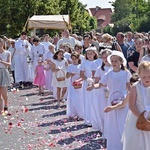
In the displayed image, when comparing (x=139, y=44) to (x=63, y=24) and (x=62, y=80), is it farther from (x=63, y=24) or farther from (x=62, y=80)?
(x=63, y=24)

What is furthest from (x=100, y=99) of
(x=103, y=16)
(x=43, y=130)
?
(x=103, y=16)

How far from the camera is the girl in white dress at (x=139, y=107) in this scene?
5760 mm

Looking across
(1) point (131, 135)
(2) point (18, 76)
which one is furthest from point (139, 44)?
(2) point (18, 76)

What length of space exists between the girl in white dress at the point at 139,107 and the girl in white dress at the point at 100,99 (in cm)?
251

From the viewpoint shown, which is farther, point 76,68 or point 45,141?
point 76,68

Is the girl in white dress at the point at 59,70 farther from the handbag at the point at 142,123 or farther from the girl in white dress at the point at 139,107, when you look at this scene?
the handbag at the point at 142,123

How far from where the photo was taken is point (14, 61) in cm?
1936

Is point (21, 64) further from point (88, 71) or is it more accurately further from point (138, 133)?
point (138, 133)

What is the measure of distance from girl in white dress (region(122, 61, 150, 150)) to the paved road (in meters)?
2.32

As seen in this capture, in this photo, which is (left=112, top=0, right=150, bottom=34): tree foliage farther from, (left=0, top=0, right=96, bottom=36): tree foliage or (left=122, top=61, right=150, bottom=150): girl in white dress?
(left=122, top=61, right=150, bottom=150): girl in white dress

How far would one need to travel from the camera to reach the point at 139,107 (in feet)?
19.4

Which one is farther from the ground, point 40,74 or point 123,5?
point 123,5

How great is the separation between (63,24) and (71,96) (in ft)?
46.1

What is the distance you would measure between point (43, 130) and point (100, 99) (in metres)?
1.56
